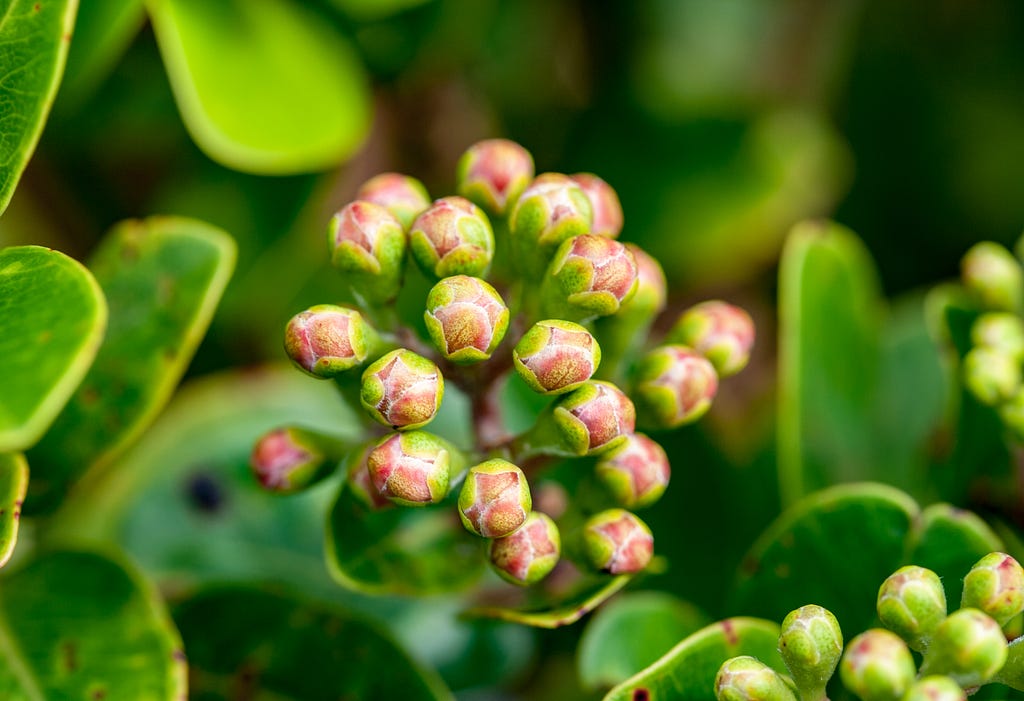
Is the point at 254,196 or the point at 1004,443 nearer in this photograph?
the point at 1004,443

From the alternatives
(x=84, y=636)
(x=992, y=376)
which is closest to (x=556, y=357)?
(x=992, y=376)

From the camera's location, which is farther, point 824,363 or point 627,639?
point 824,363

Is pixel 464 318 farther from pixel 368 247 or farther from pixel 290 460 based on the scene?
pixel 290 460

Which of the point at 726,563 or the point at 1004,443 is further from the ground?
the point at 1004,443

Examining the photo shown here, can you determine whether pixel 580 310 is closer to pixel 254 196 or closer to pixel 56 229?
pixel 254 196

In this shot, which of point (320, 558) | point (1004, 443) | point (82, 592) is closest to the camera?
point (82, 592)

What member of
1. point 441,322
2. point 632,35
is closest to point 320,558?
point 441,322

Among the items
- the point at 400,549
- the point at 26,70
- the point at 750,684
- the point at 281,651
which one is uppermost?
the point at 26,70

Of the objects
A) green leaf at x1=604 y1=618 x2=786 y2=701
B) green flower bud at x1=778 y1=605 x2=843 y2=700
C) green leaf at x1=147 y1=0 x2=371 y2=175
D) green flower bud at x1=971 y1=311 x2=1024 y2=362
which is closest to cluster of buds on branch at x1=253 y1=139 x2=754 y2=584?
green leaf at x1=604 y1=618 x2=786 y2=701
